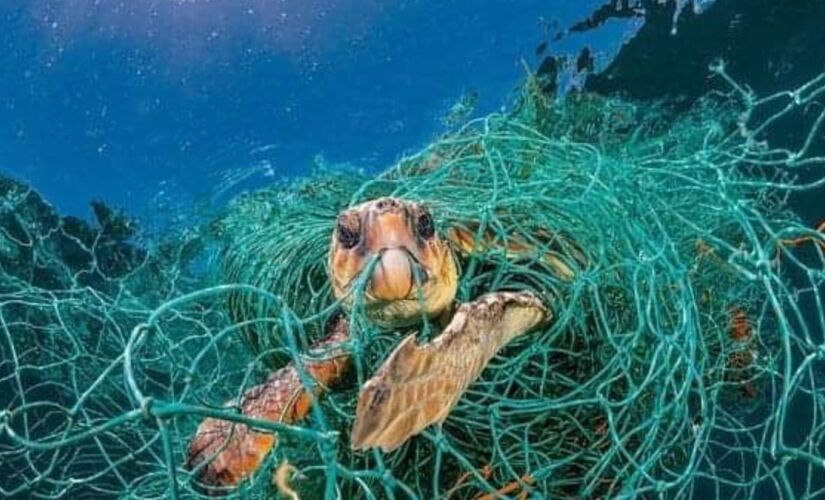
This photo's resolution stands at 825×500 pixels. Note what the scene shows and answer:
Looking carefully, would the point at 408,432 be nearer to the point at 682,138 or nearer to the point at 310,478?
the point at 310,478

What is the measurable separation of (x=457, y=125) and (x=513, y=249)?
4.09 metres

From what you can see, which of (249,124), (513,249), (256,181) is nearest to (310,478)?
(513,249)

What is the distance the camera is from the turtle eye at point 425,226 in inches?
78.0

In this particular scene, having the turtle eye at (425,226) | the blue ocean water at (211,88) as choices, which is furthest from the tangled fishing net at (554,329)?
the blue ocean water at (211,88)

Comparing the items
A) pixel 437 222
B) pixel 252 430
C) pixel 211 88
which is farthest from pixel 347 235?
pixel 211 88

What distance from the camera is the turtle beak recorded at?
71.4 inches

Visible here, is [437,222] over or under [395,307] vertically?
over

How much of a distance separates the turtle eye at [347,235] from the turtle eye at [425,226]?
0.47 ft

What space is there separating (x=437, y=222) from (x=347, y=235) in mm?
320

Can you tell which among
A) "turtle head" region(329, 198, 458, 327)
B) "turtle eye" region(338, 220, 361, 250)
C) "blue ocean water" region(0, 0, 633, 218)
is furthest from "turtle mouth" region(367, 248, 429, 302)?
"blue ocean water" region(0, 0, 633, 218)

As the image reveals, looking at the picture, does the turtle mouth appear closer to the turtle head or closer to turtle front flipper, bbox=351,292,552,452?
the turtle head

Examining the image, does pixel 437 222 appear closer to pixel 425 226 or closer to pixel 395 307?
pixel 425 226

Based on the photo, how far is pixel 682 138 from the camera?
3605 mm

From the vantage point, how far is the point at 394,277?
1.83m
